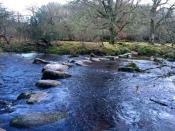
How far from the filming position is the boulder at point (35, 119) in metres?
12.5

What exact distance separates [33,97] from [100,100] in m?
3.36

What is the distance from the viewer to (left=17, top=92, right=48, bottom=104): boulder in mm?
15789

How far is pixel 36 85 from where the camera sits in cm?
1989

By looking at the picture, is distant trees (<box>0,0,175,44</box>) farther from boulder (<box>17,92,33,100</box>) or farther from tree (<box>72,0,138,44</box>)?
boulder (<box>17,92,33,100</box>)

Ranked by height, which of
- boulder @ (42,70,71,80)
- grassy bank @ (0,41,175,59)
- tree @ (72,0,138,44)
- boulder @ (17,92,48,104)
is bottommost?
boulder @ (17,92,48,104)

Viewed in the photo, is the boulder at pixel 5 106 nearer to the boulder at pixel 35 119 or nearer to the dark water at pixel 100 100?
the dark water at pixel 100 100

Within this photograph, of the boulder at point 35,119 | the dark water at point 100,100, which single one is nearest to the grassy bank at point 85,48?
the dark water at point 100,100

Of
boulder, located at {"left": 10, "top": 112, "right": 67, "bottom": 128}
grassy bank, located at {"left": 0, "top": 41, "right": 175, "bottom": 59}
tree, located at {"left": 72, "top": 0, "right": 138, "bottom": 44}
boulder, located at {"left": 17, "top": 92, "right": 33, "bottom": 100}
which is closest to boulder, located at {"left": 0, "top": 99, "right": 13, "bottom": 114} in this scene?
boulder, located at {"left": 17, "top": 92, "right": 33, "bottom": 100}

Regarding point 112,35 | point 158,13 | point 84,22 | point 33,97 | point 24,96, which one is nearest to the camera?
point 158,13

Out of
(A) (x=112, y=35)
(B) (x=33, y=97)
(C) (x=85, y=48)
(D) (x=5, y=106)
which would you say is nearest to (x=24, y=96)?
(B) (x=33, y=97)

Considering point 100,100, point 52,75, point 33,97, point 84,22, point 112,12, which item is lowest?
point 100,100

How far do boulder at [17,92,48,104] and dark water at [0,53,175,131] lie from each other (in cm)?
34

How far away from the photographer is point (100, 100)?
1662 centimetres

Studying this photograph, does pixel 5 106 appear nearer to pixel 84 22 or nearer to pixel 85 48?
pixel 85 48
